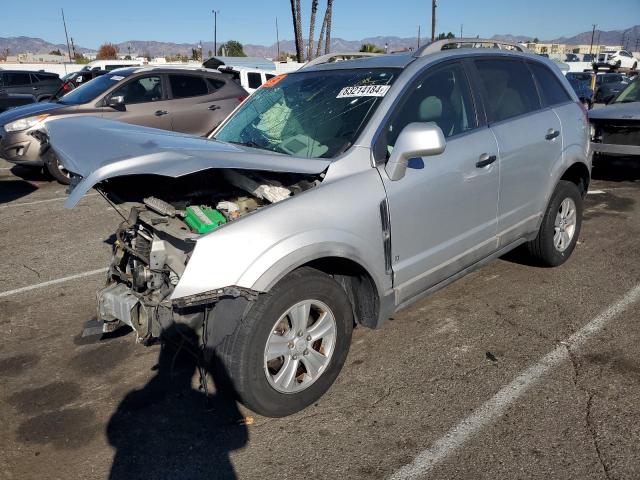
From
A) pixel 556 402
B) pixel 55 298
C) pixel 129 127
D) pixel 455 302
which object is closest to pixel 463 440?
pixel 556 402

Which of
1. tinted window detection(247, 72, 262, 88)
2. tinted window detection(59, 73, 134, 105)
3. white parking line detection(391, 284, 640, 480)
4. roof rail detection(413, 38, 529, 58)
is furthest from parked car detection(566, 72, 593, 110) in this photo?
white parking line detection(391, 284, 640, 480)

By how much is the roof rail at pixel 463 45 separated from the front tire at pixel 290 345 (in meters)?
1.83

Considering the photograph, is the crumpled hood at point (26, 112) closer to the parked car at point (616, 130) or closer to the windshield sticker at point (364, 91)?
the windshield sticker at point (364, 91)

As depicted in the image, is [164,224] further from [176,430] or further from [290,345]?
[176,430]

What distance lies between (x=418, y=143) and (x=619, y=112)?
6.94 meters

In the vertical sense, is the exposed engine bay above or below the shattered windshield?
below

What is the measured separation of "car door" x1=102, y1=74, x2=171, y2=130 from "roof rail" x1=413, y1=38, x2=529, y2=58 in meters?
6.36

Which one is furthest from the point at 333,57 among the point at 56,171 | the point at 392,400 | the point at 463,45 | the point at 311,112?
the point at 56,171

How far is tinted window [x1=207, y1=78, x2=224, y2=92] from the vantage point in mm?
10484

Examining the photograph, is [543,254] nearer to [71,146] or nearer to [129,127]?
[129,127]

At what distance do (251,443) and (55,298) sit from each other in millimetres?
2697

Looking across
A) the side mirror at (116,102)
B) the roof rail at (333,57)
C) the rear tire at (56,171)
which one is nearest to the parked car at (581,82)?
the side mirror at (116,102)

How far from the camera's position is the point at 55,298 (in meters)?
4.68

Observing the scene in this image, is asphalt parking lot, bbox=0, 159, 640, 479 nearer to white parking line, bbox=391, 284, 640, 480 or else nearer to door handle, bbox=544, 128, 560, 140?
white parking line, bbox=391, 284, 640, 480
